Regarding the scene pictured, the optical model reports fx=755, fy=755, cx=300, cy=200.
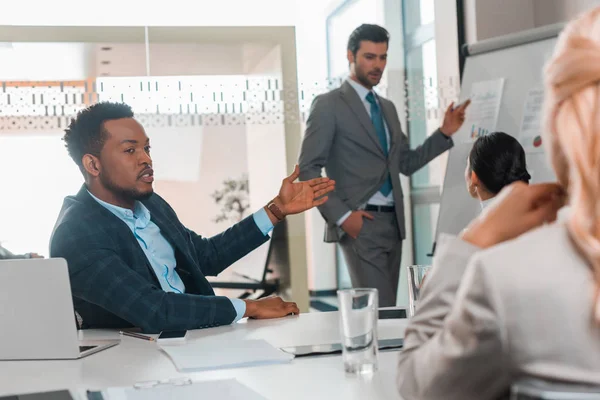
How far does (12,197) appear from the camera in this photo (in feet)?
14.5

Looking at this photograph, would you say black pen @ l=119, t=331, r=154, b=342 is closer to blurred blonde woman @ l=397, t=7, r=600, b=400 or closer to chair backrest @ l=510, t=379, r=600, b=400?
blurred blonde woman @ l=397, t=7, r=600, b=400

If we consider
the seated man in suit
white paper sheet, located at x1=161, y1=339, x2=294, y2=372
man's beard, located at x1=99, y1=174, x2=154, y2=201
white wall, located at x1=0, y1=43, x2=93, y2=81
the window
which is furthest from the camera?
the window

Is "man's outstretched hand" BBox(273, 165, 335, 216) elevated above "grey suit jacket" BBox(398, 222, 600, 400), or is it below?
above

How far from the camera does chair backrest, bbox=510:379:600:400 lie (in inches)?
28.5

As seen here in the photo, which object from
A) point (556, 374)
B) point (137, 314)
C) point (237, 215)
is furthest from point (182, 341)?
point (237, 215)

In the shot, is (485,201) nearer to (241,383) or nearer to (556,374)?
(241,383)

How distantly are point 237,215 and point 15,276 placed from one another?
10.1 ft

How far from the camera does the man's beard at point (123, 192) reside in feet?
7.82

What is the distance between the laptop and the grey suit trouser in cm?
230

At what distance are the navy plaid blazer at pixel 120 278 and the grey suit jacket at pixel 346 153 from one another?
1606mm

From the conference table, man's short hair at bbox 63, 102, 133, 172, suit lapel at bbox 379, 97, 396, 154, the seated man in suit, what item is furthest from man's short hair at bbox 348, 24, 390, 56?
the conference table

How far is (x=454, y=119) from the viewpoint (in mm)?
4133

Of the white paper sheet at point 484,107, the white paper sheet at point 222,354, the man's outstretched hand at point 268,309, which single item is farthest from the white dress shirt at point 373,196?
the white paper sheet at point 222,354

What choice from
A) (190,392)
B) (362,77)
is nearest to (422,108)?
(362,77)
